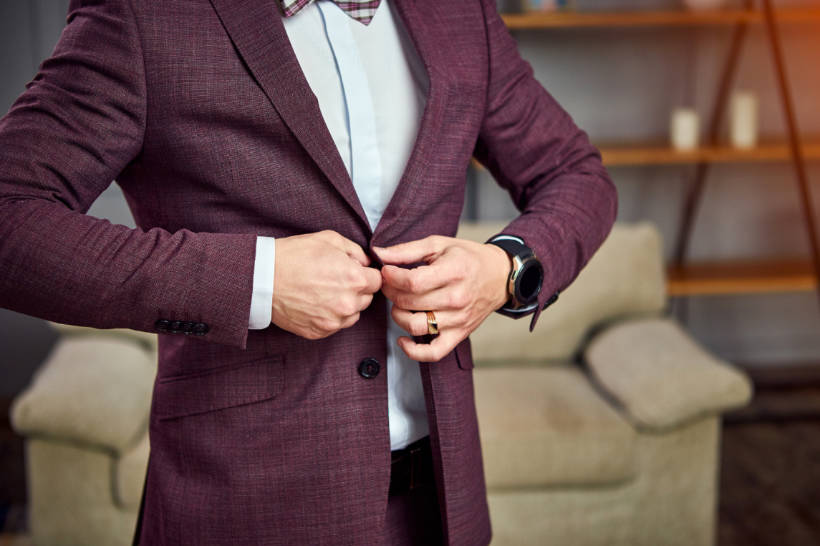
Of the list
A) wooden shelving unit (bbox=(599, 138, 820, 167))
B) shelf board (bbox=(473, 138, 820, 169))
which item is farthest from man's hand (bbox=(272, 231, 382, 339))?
wooden shelving unit (bbox=(599, 138, 820, 167))

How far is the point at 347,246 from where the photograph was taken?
796 mm

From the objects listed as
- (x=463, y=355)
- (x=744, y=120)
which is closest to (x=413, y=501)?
(x=463, y=355)

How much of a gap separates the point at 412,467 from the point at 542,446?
4.21 feet

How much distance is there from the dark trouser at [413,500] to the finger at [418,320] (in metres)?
0.20

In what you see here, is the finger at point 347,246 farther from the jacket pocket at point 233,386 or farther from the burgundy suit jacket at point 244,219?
the jacket pocket at point 233,386

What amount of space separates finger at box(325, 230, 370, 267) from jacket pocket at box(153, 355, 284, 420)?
5.5 inches

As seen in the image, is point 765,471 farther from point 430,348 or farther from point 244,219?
point 244,219

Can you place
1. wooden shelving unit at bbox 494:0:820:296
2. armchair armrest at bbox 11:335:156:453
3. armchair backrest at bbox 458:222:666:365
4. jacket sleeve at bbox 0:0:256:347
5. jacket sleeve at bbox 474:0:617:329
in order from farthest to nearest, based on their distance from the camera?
wooden shelving unit at bbox 494:0:820:296
armchair backrest at bbox 458:222:666:365
armchair armrest at bbox 11:335:156:453
jacket sleeve at bbox 474:0:617:329
jacket sleeve at bbox 0:0:256:347

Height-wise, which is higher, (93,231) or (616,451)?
(93,231)

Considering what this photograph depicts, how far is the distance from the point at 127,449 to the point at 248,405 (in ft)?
4.70

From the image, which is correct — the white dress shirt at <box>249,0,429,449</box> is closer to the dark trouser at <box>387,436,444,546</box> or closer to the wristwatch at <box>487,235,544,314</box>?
the dark trouser at <box>387,436,444,546</box>

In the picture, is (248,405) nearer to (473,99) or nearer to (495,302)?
(495,302)

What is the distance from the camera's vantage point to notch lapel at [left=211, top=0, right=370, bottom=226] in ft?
2.59

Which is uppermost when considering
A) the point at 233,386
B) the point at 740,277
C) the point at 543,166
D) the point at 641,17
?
the point at 641,17
